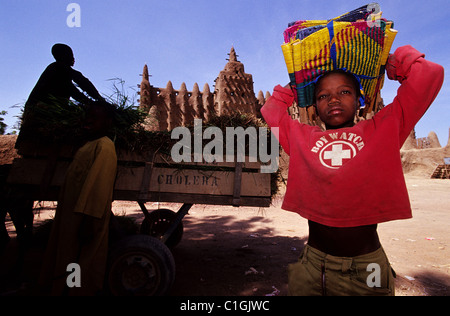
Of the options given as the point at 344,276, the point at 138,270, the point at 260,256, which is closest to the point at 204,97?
the point at 260,256

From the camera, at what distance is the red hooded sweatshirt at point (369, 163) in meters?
1.22

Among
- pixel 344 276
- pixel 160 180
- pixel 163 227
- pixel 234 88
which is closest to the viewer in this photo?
pixel 344 276

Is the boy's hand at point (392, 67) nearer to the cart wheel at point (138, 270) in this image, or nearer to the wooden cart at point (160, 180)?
the wooden cart at point (160, 180)

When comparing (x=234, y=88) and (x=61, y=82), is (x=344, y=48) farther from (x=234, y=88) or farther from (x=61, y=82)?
(x=234, y=88)

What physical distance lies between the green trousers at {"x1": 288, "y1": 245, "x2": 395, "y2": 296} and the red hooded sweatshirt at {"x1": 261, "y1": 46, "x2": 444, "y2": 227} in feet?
0.70

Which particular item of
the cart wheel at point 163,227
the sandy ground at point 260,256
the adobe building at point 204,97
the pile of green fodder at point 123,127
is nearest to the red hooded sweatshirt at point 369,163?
the pile of green fodder at point 123,127

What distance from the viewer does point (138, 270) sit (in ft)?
8.21

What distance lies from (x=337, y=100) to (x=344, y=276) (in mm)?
1106

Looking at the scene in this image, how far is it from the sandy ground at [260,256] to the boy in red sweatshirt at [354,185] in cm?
192

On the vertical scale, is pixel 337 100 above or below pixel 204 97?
below

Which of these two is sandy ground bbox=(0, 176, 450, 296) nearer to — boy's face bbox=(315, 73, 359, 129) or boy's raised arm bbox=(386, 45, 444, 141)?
boy's face bbox=(315, 73, 359, 129)

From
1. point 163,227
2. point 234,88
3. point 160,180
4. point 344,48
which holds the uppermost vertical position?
point 234,88

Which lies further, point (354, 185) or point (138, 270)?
point (138, 270)
